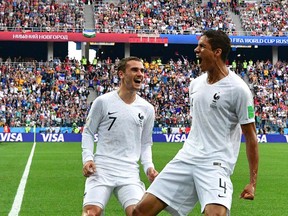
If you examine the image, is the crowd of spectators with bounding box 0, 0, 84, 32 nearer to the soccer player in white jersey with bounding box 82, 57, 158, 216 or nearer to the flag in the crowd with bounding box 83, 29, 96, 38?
the flag in the crowd with bounding box 83, 29, 96, 38

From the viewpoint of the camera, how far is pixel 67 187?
1608 centimetres

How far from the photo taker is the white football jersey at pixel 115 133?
7.51 m

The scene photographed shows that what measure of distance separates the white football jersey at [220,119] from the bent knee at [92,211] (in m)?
1.15

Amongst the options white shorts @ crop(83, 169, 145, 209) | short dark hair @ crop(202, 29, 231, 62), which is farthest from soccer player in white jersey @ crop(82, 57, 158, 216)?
short dark hair @ crop(202, 29, 231, 62)

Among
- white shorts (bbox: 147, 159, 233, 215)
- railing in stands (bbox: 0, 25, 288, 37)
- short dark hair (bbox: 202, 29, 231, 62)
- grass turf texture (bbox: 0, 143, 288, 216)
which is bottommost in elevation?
grass turf texture (bbox: 0, 143, 288, 216)

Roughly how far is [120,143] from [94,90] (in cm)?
A: 4423

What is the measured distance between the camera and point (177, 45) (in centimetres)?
6119

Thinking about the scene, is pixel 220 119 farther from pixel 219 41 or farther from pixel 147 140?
pixel 147 140

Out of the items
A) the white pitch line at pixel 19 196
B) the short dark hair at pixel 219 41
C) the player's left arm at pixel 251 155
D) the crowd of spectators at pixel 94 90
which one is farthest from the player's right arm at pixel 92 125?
the crowd of spectators at pixel 94 90

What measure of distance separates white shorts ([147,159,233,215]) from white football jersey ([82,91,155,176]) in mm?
899

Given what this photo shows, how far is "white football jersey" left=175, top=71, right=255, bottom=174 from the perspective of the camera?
6535 millimetres

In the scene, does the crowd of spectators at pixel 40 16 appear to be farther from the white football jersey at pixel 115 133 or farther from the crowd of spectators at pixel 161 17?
the white football jersey at pixel 115 133

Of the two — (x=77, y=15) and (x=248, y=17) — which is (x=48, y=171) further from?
(x=248, y=17)

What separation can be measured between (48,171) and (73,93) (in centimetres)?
2925
